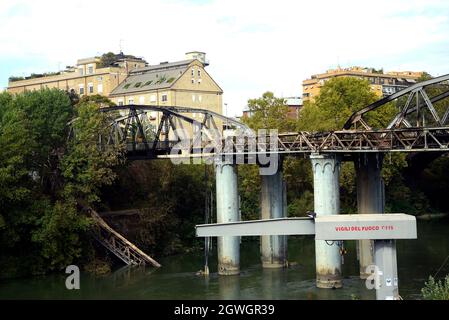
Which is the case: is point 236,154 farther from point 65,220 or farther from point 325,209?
point 65,220

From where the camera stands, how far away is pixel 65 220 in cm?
5134

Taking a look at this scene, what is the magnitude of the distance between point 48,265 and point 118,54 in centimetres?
7294

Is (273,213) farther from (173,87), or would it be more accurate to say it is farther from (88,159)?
(173,87)

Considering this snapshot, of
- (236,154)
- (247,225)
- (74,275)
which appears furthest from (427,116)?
(247,225)

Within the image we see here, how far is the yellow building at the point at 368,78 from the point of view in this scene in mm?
137875

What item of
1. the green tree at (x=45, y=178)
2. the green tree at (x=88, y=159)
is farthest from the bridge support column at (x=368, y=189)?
the green tree at (x=45, y=178)

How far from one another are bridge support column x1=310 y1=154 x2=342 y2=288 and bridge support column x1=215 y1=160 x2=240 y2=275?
7269mm

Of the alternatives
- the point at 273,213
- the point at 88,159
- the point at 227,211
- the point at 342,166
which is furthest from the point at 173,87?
the point at 227,211

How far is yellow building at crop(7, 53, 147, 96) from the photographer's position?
345 ft

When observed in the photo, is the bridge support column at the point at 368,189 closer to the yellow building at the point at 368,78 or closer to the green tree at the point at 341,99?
the green tree at the point at 341,99

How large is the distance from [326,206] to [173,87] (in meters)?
56.3

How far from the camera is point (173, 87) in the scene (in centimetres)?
9694

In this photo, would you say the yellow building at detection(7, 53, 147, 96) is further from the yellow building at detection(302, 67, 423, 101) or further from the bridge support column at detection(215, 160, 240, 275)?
the bridge support column at detection(215, 160, 240, 275)

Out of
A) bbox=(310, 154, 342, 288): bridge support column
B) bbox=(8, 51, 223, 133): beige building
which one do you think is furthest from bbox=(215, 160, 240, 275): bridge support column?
bbox=(8, 51, 223, 133): beige building
